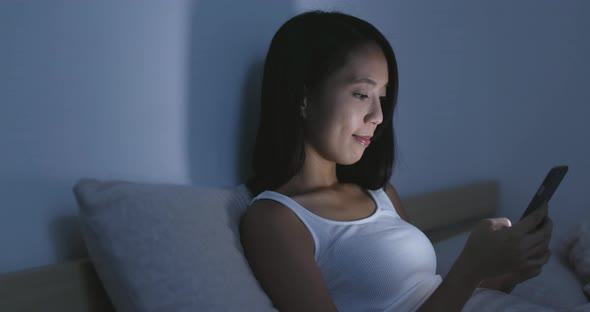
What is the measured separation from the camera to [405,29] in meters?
1.56

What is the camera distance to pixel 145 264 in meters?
0.81

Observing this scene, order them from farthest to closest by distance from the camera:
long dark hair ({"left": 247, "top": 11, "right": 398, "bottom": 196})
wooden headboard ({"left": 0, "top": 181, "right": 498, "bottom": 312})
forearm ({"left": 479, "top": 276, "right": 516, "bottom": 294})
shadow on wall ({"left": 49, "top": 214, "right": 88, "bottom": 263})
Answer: forearm ({"left": 479, "top": 276, "right": 516, "bottom": 294}), long dark hair ({"left": 247, "top": 11, "right": 398, "bottom": 196}), shadow on wall ({"left": 49, "top": 214, "right": 88, "bottom": 263}), wooden headboard ({"left": 0, "top": 181, "right": 498, "bottom": 312})

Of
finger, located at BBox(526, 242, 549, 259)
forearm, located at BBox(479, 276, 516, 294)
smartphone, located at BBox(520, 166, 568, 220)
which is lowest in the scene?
forearm, located at BBox(479, 276, 516, 294)

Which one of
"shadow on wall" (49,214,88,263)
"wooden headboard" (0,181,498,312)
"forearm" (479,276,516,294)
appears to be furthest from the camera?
"forearm" (479,276,516,294)

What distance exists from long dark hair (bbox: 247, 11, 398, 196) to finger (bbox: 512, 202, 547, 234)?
0.35 m

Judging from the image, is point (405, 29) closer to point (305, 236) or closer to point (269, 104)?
point (269, 104)

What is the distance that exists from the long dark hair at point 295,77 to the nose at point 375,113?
0.25 feet

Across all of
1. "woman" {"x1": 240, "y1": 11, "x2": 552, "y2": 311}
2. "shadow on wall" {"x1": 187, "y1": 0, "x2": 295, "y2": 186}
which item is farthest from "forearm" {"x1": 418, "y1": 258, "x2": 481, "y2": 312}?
"shadow on wall" {"x1": 187, "y1": 0, "x2": 295, "y2": 186}

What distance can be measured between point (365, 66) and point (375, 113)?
9cm

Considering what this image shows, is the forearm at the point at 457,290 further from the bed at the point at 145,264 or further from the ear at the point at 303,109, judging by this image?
the ear at the point at 303,109

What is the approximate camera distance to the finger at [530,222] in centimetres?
92

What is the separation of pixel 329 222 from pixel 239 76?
0.37 metres

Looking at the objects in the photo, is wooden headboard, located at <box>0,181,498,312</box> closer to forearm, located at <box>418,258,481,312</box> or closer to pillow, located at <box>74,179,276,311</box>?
pillow, located at <box>74,179,276,311</box>

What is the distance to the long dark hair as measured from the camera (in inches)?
41.2
